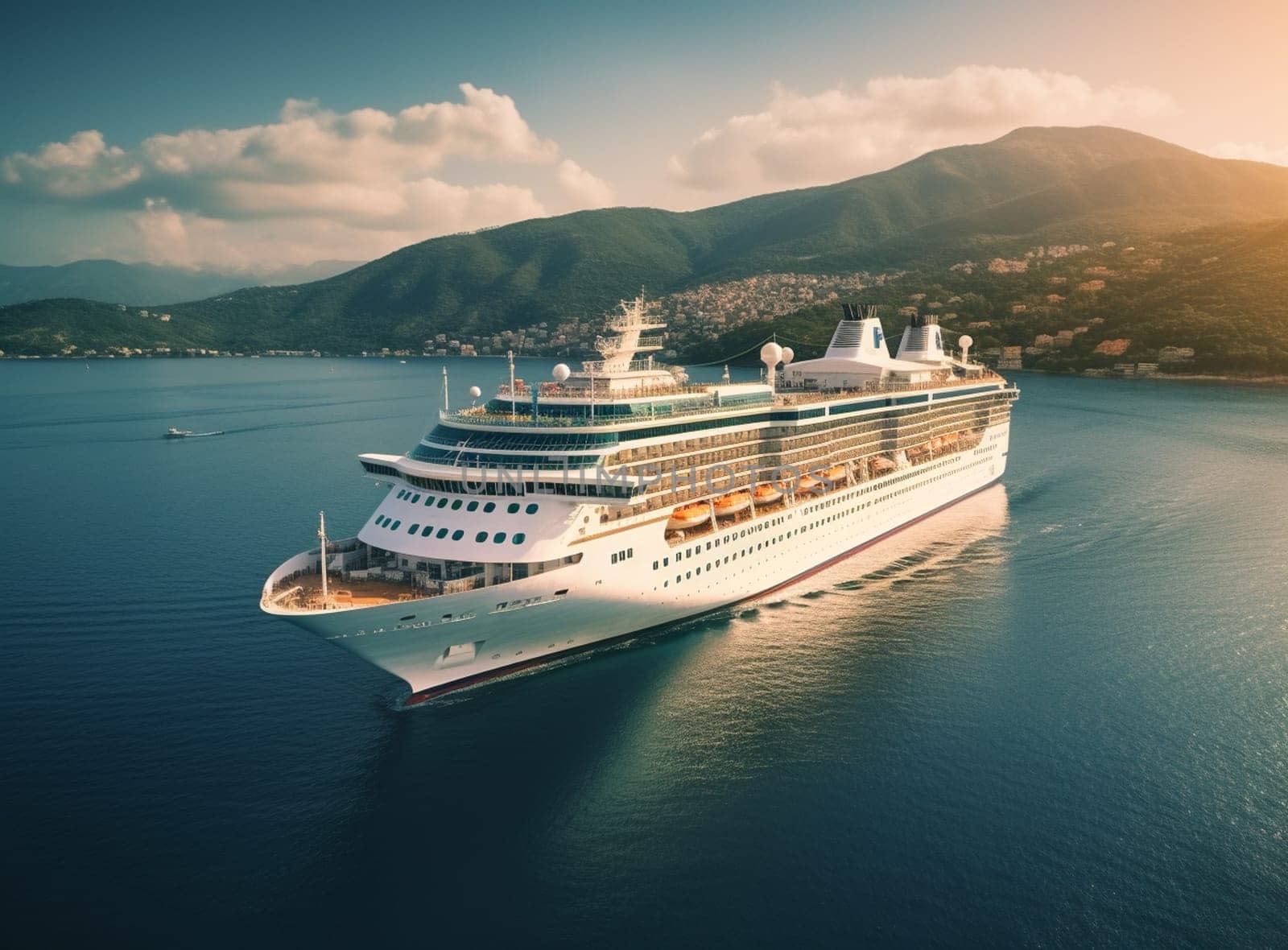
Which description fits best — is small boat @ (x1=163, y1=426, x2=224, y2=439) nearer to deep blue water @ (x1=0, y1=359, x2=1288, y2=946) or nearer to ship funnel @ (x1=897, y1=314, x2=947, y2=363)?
deep blue water @ (x1=0, y1=359, x2=1288, y2=946)

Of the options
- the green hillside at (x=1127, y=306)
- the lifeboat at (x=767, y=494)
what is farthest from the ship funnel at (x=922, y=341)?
the green hillside at (x=1127, y=306)

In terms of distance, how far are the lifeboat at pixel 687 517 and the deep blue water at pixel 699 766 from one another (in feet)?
13.1

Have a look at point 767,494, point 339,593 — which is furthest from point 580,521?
point 767,494

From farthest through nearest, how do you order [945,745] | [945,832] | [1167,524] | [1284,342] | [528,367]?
[528,367], [1284,342], [1167,524], [945,745], [945,832]

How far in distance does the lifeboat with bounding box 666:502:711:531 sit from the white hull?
624 millimetres

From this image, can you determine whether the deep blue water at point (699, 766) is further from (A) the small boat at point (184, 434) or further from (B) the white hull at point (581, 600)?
(A) the small boat at point (184, 434)

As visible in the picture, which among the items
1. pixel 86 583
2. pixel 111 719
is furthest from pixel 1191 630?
pixel 86 583

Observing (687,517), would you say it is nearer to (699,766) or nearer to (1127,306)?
(699,766)

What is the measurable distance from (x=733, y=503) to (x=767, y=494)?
2.68 m

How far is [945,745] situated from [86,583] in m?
33.9

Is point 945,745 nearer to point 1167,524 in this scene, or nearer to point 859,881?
point 859,881

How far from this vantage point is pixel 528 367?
154m

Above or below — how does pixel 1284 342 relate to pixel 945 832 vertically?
above

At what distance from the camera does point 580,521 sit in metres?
24.2
